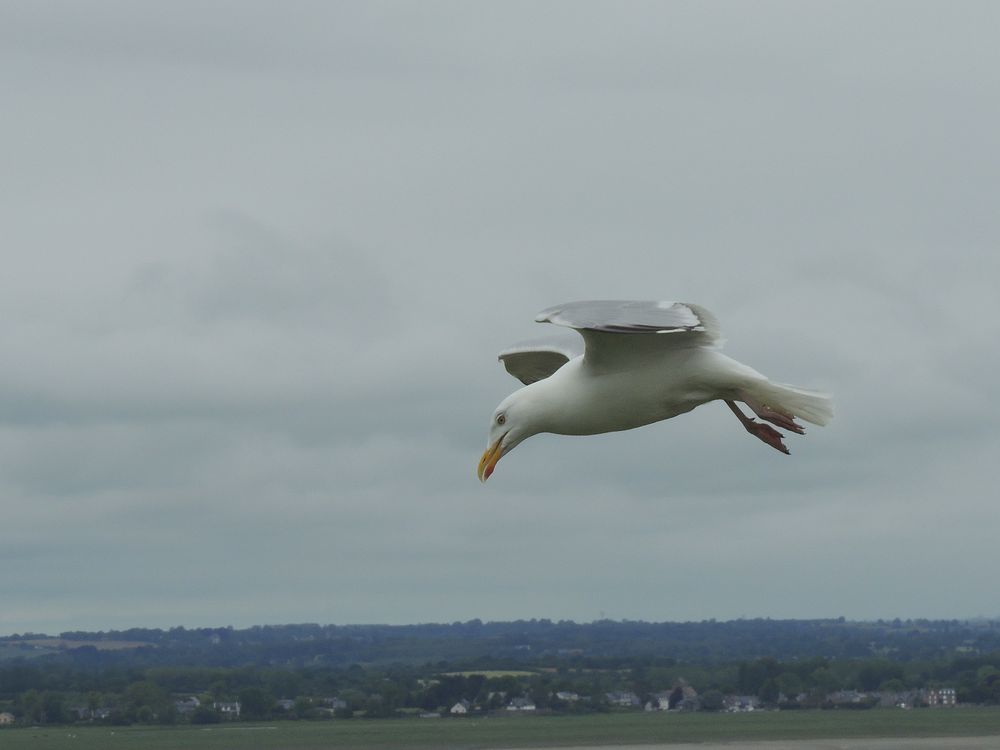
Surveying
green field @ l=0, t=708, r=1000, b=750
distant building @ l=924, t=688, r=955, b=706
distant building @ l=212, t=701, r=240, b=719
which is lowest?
green field @ l=0, t=708, r=1000, b=750

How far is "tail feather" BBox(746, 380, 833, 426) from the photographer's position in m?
14.5

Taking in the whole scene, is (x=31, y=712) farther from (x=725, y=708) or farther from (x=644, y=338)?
(x=644, y=338)

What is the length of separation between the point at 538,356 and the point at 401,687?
433ft

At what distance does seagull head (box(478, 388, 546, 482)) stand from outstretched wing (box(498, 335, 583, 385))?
2.80 m

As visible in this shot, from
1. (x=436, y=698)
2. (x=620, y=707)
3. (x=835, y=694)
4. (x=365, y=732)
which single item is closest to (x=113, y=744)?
(x=365, y=732)

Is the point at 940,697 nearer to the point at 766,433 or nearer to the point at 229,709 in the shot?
the point at 229,709

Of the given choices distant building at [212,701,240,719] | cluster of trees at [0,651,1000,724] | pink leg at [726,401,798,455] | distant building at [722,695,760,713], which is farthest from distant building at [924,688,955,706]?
pink leg at [726,401,798,455]

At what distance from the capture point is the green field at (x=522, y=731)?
102750 millimetres

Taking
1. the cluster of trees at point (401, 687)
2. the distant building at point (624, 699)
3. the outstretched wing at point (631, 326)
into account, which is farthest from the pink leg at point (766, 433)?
the distant building at point (624, 699)

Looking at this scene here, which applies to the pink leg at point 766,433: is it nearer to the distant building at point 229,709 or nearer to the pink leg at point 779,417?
the pink leg at point 779,417

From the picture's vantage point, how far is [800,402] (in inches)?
575

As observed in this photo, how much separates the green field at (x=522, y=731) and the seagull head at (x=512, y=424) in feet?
280

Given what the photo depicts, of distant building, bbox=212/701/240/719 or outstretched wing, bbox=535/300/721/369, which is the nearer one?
outstretched wing, bbox=535/300/721/369

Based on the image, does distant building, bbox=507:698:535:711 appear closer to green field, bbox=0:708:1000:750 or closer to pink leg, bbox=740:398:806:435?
green field, bbox=0:708:1000:750
